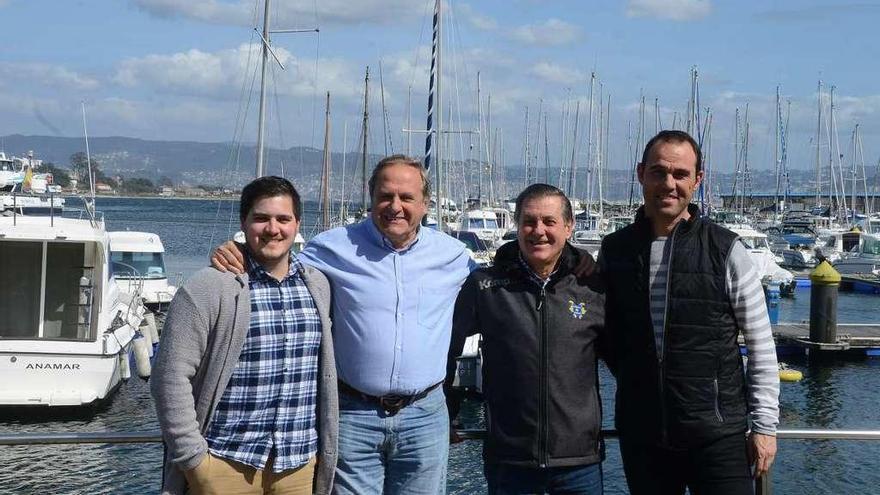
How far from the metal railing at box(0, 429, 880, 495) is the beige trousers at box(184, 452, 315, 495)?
0.63 metres

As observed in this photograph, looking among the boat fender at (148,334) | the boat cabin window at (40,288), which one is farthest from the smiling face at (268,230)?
the boat fender at (148,334)

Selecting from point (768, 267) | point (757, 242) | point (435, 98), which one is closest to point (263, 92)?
point (435, 98)

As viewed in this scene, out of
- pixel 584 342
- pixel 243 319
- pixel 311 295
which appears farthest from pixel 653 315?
pixel 243 319

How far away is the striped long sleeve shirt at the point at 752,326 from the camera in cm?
379

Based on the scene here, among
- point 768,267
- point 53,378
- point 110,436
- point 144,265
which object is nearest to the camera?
point 110,436

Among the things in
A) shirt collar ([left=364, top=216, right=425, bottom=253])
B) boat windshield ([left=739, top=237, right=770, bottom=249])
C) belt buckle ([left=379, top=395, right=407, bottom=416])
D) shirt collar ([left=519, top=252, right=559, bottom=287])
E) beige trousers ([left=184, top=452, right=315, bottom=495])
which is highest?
boat windshield ([left=739, top=237, right=770, bottom=249])

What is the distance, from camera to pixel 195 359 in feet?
11.6

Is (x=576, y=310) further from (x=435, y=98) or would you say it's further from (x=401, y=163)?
(x=435, y=98)

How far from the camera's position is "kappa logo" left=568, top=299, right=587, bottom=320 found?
396 cm

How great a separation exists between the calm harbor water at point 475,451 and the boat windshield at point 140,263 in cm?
842

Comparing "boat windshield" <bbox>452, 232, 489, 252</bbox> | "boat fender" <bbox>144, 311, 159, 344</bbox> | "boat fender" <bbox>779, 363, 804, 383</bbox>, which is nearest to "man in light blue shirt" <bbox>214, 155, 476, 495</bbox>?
"boat fender" <bbox>144, 311, 159, 344</bbox>

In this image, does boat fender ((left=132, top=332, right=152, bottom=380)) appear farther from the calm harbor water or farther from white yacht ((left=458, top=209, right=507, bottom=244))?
white yacht ((left=458, top=209, right=507, bottom=244))

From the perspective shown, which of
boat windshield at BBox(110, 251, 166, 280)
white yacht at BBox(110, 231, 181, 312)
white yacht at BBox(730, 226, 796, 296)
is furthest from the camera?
white yacht at BBox(730, 226, 796, 296)

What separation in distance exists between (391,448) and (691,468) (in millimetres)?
1270
